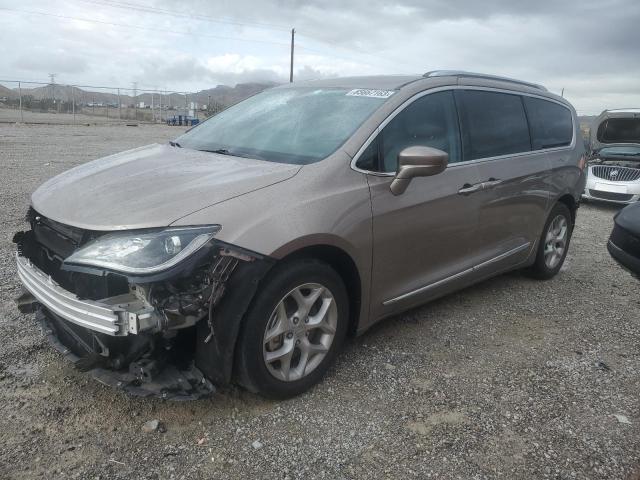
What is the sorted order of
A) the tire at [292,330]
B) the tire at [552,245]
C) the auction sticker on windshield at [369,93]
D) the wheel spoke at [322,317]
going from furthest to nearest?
the tire at [552,245], the auction sticker on windshield at [369,93], the wheel spoke at [322,317], the tire at [292,330]

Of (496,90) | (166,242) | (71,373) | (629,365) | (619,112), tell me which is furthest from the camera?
(619,112)

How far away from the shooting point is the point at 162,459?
237 centimetres

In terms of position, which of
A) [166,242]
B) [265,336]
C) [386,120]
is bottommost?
[265,336]

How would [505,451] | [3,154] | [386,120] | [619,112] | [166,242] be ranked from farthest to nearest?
[3,154] < [619,112] < [386,120] < [505,451] < [166,242]

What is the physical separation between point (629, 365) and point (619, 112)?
29.7 feet

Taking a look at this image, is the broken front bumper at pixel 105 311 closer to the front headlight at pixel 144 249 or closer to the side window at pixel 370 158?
the front headlight at pixel 144 249

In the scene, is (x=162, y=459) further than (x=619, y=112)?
No

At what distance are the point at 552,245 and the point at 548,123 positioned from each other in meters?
1.17

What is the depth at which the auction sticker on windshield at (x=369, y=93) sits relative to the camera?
3383mm

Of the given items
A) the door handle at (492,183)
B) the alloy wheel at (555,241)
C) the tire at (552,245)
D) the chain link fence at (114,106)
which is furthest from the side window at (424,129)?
the chain link fence at (114,106)

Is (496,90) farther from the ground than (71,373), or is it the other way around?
(496,90)

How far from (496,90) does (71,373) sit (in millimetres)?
3655

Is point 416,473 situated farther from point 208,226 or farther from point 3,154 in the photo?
point 3,154

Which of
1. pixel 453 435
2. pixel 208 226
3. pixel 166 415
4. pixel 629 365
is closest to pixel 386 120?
pixel 208 226
